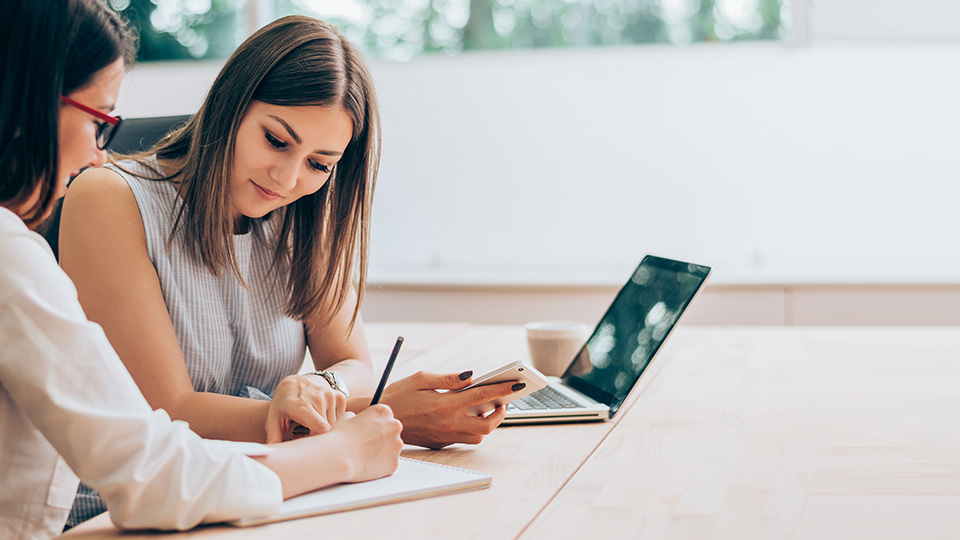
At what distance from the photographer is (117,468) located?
77cm

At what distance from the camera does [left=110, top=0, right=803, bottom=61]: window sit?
133 inches

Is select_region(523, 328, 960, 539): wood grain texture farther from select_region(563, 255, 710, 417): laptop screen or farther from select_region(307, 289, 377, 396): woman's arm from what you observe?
select_region(307, 289, 377, 396): woman's arm

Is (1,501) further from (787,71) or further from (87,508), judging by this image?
(787,71)

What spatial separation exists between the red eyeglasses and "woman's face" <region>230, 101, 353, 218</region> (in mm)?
399

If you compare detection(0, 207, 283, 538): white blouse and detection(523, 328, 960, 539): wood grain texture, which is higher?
detection(0, 207, 283, 538): white blouse

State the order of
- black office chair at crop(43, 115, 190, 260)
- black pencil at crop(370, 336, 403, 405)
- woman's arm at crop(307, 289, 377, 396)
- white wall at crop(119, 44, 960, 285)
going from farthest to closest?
white wall at crop(119, 44, 960, 285)
black office chair at crop(43, 115, 190, 260)
woman's arm at crop(307, 289, 377, 396)
black pencil at crop(370, 336, 403, 405)

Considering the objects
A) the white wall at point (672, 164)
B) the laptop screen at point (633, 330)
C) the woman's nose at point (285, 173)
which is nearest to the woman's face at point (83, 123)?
the woman's nose at point (285, 173)

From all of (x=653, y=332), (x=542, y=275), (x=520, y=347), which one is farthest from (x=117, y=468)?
(x=542, y=275)

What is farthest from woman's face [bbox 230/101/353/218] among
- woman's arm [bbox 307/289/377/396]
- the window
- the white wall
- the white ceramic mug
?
the window

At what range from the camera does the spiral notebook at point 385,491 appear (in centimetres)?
87

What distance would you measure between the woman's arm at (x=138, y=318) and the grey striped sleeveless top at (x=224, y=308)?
0.19 ft

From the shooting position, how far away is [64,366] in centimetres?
76

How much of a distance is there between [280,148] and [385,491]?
60 centimetres

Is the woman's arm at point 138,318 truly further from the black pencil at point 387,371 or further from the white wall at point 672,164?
the white wall at point 672,164
